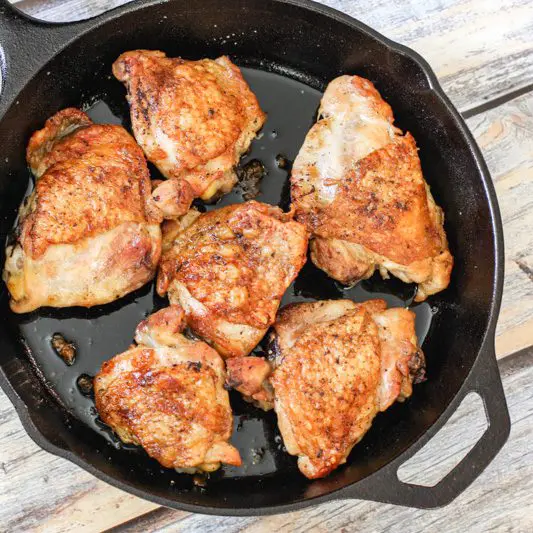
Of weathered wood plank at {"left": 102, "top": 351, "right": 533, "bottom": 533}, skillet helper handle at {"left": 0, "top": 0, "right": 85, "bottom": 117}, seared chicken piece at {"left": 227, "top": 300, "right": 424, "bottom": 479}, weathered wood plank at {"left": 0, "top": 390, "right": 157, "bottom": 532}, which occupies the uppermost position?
skillet helper handle at {"left": 0, "top": 0, "right": 85, "bottom": 117}

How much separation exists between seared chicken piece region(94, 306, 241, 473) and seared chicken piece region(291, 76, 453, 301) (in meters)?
0.51

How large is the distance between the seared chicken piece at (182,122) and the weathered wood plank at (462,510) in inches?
38.2

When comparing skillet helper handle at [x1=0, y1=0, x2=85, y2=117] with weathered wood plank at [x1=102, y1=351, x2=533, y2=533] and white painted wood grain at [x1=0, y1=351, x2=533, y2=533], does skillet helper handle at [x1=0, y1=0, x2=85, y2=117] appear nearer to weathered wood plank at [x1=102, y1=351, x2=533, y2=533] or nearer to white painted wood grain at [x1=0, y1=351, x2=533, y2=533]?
white painted wood grain at [x1=0, y1=351, x2=533, y2=533]

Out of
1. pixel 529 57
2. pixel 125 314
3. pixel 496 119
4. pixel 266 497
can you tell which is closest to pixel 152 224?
pixel 125 314

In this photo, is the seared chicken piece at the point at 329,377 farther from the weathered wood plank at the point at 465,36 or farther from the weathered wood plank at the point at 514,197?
the weathered wood plank at the point at 465,36

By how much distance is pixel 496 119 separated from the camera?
2.38 metres

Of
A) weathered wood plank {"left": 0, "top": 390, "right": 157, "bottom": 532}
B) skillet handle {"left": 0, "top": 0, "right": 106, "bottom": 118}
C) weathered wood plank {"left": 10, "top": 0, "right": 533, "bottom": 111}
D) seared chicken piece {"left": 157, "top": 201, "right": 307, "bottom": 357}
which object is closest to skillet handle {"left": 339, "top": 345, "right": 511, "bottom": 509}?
seared chicken piece {"left": 157, "top": 201, "right": 307, "bottom": 357}

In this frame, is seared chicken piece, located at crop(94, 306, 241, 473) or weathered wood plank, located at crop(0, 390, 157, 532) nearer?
seared chicken piece, located at crop(94, 306, 241, 473)

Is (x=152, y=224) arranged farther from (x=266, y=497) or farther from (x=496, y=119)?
(x=496, y=119)

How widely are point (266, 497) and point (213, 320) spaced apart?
549 mm

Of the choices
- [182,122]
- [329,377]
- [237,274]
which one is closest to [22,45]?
[182,122]

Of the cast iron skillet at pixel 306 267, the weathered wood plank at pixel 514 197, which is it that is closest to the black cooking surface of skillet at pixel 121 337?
the cast iron skillet at pixel 306 267

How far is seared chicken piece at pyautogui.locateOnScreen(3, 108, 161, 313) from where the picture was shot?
192 centimetres

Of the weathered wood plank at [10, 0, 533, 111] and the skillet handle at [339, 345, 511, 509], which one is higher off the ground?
the weathered wood plank at [10, 0, 533, 111]
